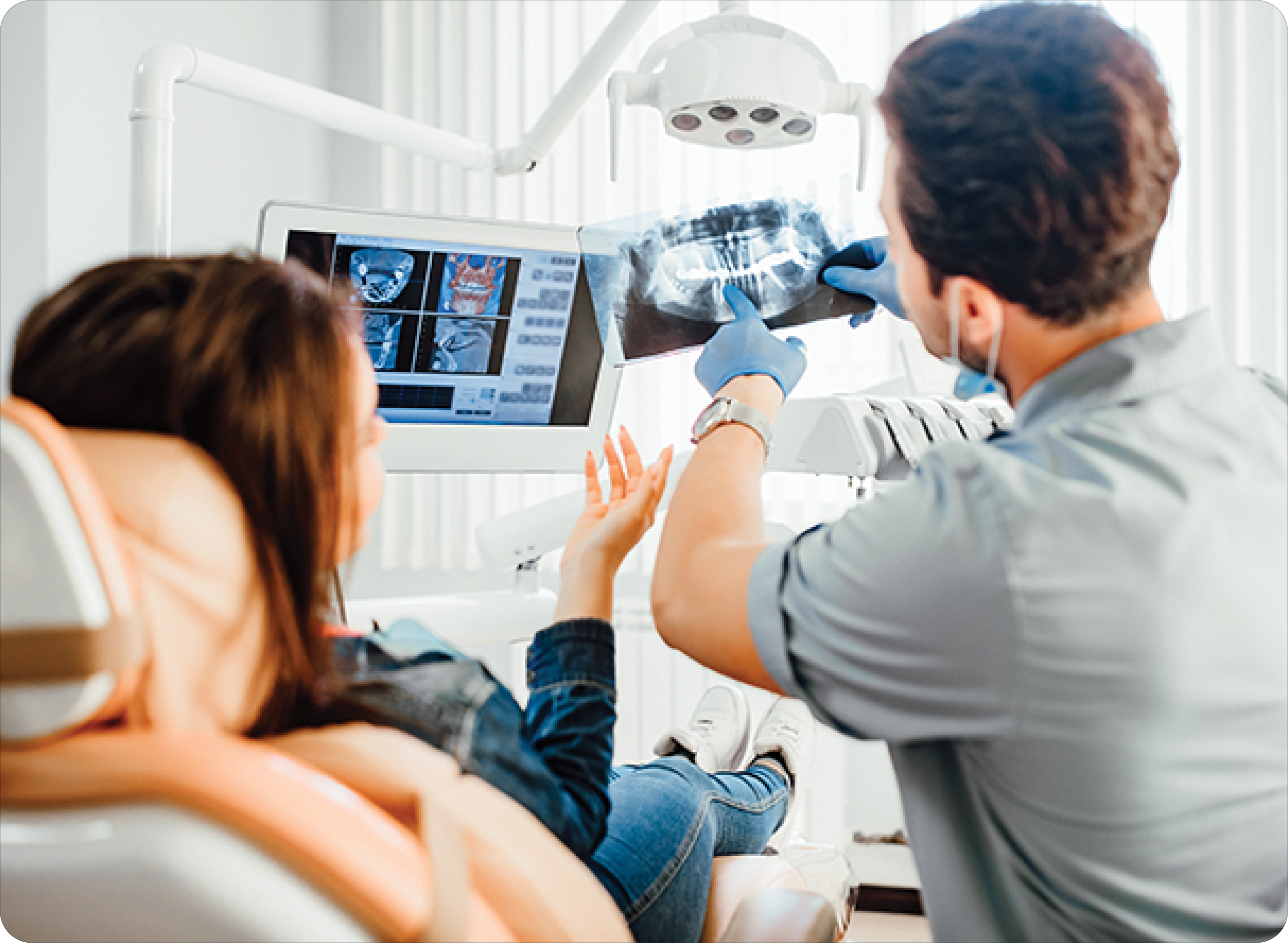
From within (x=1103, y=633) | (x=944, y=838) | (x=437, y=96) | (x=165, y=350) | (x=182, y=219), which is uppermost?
(x=437, y=96)

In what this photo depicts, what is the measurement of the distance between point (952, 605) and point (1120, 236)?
0.31 meters

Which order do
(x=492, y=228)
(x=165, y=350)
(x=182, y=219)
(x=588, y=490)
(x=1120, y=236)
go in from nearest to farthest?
(x=165, y=350), (x=1120, y=236), (x=588, y=490), (x=492, y=228), (x=182, y=219)

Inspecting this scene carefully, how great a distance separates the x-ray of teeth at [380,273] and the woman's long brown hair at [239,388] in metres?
0.71

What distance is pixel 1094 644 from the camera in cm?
66

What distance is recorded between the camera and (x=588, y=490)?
1122mm

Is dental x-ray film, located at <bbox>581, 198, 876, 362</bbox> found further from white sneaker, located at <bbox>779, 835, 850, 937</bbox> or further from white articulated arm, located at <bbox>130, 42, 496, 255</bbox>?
white sneaker, located at <bbox>779, 835, 850, 937</bbox>

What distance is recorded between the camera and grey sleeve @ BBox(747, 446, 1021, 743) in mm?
678

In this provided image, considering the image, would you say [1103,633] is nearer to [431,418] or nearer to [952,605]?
[952,605]

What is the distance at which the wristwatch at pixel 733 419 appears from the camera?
1.04m

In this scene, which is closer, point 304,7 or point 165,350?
point 165,350

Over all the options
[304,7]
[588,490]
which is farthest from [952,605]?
[304,7]

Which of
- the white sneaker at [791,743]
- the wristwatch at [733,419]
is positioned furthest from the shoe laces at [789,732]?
the wristwatch at [733,419]

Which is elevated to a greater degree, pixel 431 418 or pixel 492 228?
pixel 492 228

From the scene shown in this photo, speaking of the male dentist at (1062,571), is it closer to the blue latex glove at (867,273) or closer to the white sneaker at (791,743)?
the blue latex glove at (867,273)
